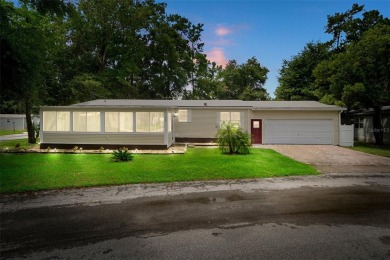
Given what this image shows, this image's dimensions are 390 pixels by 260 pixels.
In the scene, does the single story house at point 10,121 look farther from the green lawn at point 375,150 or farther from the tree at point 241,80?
the green lawn at point 375,150

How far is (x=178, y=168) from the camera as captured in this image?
1038 cm

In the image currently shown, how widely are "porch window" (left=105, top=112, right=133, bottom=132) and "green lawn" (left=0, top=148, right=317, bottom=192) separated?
4913 mm

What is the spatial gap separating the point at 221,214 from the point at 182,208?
38.9 inches

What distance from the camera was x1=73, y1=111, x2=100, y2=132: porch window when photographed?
16703mm

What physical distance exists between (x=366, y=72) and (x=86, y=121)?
21.6 metres

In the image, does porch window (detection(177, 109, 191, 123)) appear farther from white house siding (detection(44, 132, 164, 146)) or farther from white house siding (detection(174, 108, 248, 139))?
white house siding (detection(44, 132, 164, 146))

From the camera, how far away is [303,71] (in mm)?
32406

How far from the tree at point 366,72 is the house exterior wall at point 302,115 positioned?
1.73m

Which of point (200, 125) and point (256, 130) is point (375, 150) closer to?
point (256, 130)

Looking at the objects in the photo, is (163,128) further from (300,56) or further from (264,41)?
(300,56)

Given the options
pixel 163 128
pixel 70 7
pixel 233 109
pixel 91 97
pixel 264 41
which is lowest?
pixel 163 128

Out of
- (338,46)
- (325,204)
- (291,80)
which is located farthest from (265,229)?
(338,46)

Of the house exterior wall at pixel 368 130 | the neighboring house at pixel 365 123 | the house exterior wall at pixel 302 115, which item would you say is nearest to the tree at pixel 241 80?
the neighboring house at pixel 365 123

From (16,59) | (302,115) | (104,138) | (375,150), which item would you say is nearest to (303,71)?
(302,115)
